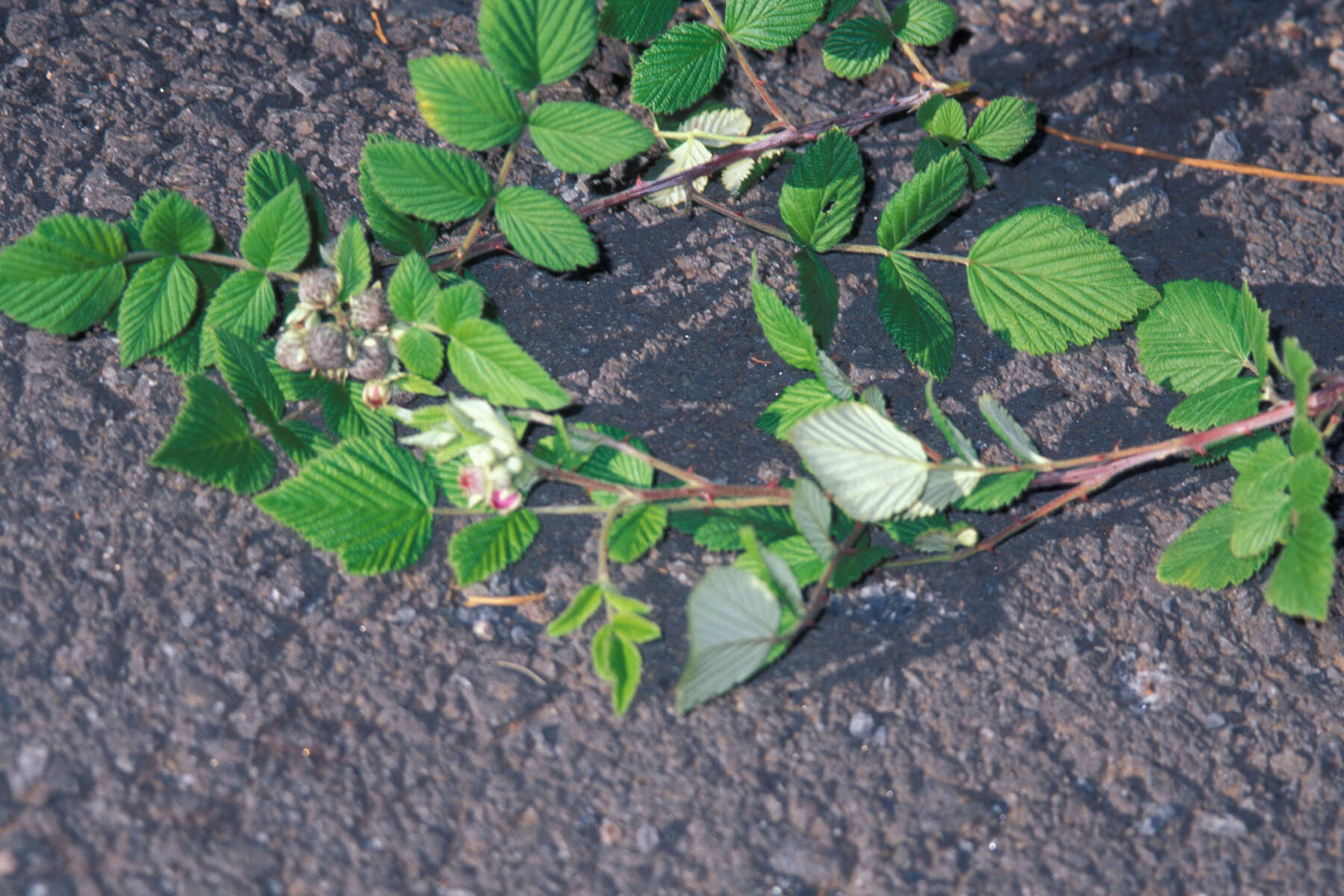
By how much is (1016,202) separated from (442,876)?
1355 millimetres

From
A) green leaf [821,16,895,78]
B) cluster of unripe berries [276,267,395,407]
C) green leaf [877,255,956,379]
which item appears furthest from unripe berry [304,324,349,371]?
green leaf [821,16,895,78]

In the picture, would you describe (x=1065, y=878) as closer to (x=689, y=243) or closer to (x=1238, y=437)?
(x=1238, y=437)

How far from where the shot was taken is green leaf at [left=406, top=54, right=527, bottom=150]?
1.26 metres

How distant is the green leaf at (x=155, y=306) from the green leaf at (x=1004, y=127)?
3.82ft

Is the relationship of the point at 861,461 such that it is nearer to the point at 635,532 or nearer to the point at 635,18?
the point at 635,532

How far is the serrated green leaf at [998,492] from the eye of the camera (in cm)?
129

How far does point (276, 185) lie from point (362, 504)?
480 millimetres

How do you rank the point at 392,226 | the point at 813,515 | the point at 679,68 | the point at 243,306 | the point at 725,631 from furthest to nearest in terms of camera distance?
the point at 679,68, the point at 392,226, the point at 243,306, the point at 813,515, the point at 725,631

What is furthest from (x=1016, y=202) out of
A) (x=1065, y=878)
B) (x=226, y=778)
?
(x=226, y=778)

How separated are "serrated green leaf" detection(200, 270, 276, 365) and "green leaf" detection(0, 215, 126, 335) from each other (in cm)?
12

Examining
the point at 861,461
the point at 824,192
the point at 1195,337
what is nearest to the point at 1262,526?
the point at 1195,337

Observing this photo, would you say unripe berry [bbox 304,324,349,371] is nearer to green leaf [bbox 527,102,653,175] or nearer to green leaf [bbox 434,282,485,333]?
green leaf [bbox 434,282,485,333]

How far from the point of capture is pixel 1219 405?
1443 mm

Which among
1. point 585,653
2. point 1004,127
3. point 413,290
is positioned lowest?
point 585,653
